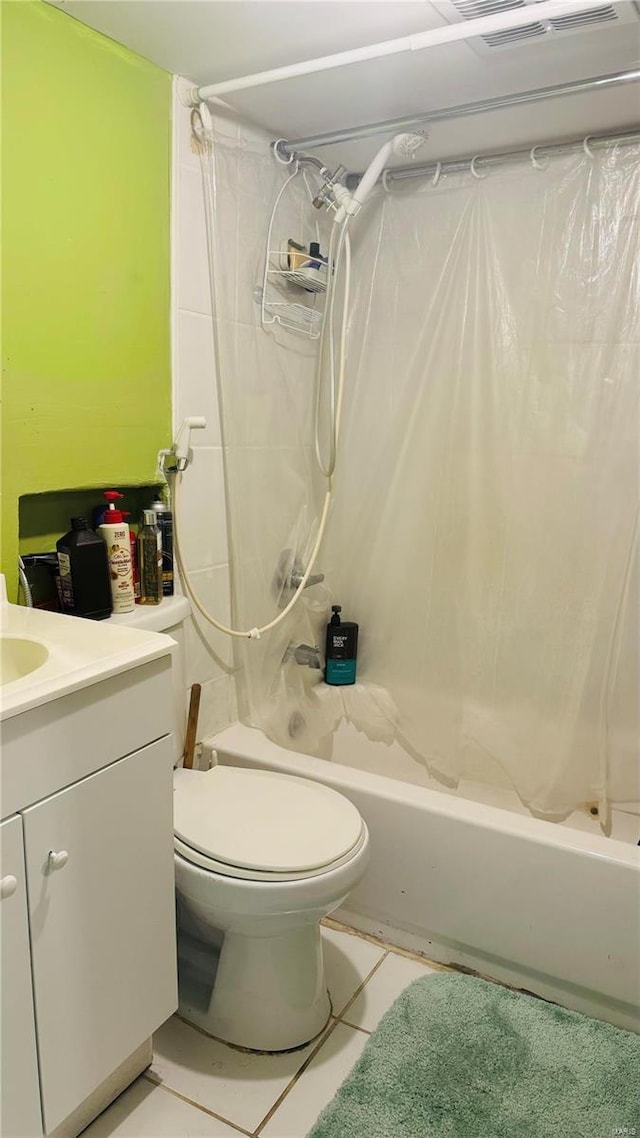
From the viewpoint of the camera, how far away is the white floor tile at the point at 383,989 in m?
1.50

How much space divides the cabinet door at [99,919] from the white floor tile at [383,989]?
0.44 m

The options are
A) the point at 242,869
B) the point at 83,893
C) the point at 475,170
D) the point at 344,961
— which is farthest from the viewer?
the point at 475,170

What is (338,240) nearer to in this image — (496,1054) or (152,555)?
(152,555)

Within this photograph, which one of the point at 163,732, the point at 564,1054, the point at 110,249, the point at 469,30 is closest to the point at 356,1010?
the point at 564,1054

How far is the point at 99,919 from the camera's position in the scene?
1.10 metres

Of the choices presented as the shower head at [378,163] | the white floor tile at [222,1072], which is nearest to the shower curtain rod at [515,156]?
the shower head at [378,163]

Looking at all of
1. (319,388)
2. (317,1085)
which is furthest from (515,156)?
(317,1085)

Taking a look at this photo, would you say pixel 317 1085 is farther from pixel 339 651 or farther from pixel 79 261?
pixel 79 261

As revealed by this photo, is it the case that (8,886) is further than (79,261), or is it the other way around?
(79,261)

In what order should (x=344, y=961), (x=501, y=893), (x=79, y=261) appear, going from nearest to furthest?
(x=79, y=261) → (x=501, y=893) → (x=344, y=961)

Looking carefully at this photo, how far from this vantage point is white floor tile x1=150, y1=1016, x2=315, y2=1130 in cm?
131

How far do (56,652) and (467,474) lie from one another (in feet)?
4.08

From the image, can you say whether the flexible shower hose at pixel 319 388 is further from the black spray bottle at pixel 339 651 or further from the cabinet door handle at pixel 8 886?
the cabinet door handle at pixel 8 886

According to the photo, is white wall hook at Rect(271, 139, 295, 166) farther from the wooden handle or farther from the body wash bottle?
the wooden handle
